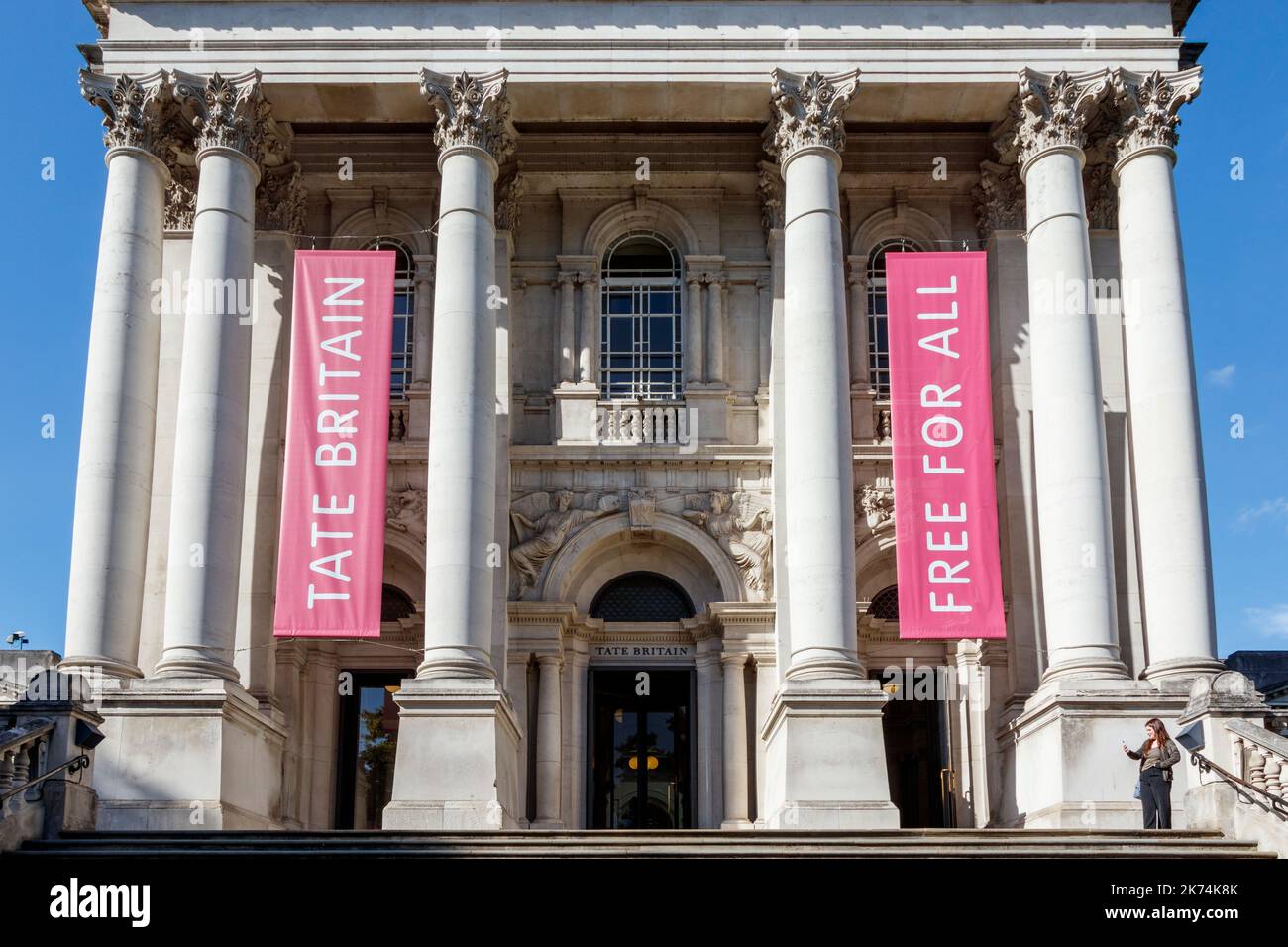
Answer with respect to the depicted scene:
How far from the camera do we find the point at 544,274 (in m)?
27.5

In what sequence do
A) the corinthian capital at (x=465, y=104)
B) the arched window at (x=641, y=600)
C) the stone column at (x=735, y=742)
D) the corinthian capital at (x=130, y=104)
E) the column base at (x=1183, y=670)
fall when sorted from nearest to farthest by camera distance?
the column base at (x=1183, y=670) → the corinthian capital at (x=130, y=104) → the corinthian capital at (x=465, y=104) → the stone column at (x=735, y=742) → the arched window at (x=641, y=600)

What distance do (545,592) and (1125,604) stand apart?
909 cm

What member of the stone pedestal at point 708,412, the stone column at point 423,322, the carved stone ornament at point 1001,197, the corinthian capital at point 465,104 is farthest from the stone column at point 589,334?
the carved stone ornament at point 1001,197

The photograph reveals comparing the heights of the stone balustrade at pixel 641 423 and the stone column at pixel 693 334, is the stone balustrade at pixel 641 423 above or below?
below

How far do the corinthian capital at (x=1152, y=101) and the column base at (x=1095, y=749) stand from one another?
8239mm

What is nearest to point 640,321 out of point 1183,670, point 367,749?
point 367,749

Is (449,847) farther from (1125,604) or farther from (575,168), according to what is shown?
(575,168)

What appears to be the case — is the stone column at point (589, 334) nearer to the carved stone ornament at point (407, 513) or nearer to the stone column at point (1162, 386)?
the carved stone ornament at point (407, 513)

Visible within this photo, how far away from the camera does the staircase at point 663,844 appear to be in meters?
16.7

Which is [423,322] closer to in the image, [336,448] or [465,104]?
[465,104]

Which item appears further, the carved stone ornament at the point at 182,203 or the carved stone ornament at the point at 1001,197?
the carved stone ornament at the point at 1001,197

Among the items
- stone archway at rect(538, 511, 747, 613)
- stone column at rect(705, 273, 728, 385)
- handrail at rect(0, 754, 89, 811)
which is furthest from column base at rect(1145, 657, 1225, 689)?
handrail at rect(0, 754, 89, 811)

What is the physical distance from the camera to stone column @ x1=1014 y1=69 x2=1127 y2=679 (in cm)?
2183

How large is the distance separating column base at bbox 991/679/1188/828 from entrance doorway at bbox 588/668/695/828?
642cm
